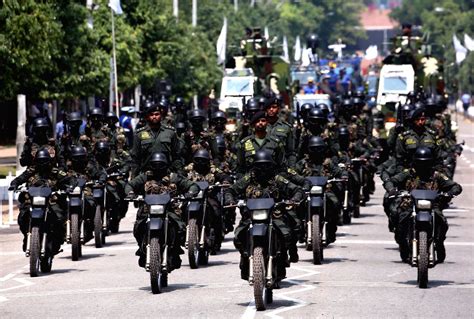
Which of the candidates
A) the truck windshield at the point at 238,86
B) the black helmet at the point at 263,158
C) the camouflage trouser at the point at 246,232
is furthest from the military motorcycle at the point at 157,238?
the truck windshield at the point at 238,86

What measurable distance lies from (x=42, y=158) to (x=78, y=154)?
3.19 meters

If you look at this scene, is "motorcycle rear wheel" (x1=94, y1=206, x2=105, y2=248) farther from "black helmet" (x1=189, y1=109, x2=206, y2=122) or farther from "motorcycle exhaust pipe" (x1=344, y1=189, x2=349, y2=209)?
"motorcycle exhaust pipe" (x1=344, y1=189, x2=349, y2=209)

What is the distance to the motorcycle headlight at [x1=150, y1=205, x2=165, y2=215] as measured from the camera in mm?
18016

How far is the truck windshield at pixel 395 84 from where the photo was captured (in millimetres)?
50531

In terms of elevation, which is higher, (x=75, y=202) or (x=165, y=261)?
(x=75, y=202)

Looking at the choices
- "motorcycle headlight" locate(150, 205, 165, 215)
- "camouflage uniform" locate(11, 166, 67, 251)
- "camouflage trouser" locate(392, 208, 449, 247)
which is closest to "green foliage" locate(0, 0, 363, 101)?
"camouflage uniform" locate(11, 166, 67, 251)

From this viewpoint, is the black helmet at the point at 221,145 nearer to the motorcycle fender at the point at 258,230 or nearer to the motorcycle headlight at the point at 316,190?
the motorcycle headlight at the point at 316,190

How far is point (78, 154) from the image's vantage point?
23.6m

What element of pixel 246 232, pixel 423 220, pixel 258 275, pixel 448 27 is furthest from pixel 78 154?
pixel 448 27

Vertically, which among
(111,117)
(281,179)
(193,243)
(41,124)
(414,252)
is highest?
(41,124)

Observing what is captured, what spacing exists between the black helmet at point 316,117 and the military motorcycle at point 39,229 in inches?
199

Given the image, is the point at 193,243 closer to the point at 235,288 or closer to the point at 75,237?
the point at 75,237

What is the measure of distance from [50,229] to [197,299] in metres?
3.57

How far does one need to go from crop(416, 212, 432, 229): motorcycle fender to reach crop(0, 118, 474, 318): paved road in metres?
0.69
